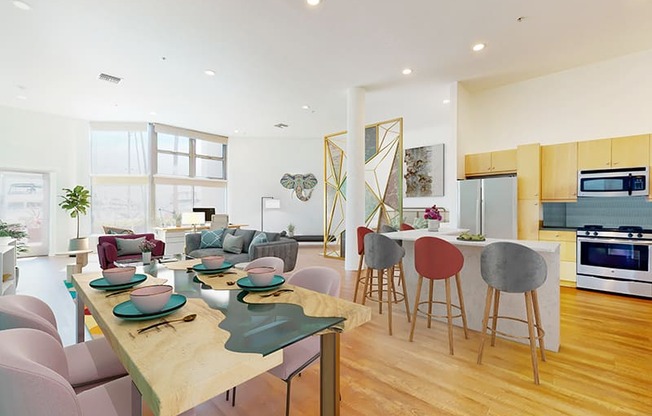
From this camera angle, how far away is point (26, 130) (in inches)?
285

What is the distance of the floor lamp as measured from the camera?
32.3 ft

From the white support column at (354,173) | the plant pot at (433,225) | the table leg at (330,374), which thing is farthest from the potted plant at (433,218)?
the table leg at (330,374)

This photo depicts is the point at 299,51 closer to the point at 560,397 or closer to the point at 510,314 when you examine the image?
the point at 510,314

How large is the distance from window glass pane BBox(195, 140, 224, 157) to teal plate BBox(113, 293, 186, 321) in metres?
8.96

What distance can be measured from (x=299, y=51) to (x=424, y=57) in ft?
5.98

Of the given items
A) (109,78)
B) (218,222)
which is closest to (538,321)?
(109,78)

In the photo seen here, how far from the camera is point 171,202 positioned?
882cm

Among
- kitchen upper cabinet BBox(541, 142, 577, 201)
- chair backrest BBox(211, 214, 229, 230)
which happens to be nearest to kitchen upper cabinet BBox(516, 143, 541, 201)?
kitchen upper cabinet BBox(541, 142, 577, 201)

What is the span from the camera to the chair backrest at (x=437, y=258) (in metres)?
2.65

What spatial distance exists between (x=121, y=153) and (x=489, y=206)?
908 cm

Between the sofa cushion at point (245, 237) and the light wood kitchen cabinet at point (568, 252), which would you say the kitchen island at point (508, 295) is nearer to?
the light wood kitchen cabinet at point (568, 252)

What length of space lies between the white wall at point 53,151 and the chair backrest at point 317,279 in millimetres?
8719

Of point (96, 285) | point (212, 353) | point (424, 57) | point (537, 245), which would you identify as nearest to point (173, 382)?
point (212, 353)

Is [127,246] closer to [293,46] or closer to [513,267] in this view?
[293,46]
